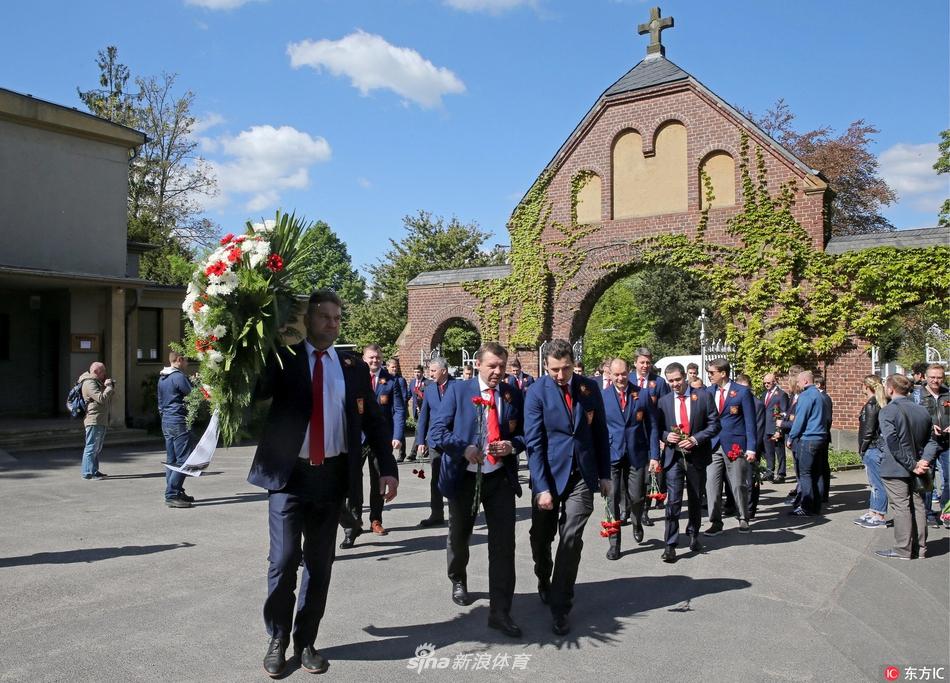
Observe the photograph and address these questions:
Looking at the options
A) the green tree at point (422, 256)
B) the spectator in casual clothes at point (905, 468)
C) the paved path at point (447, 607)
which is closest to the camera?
the paved path at point (447, 607)

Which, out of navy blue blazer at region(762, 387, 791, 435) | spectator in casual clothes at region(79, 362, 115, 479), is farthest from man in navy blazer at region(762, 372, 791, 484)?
spectator in casual clothes at region(79, 362, 115, 479)

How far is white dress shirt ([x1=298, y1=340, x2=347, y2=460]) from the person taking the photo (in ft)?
14.4

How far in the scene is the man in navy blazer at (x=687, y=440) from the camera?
743cm

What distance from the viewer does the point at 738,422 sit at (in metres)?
8.79

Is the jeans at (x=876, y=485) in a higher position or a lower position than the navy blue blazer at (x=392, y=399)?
lower

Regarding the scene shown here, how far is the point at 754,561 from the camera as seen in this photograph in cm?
709

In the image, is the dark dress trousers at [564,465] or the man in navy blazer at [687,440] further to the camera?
the man in navy blazer at [687,440]

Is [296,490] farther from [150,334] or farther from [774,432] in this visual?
[150,334]

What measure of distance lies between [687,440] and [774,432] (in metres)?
6.05

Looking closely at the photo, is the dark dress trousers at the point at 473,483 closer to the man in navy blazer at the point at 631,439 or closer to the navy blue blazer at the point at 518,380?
the navy blue blazer at the point at 518,380

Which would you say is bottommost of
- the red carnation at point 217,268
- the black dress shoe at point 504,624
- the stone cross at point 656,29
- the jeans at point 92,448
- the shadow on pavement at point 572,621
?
the shadow on pavement at point 572,621

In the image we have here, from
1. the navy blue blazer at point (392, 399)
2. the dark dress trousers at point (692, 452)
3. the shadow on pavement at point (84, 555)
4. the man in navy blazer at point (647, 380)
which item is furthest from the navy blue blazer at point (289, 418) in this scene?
the navy blue blazer at point (392, 399)

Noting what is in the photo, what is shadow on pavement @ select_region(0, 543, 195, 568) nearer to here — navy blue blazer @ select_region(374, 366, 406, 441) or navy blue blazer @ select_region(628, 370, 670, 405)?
navy blue blazer @ select_region(374, 366, 406, 441)

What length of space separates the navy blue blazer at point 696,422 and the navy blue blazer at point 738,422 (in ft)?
3.33
